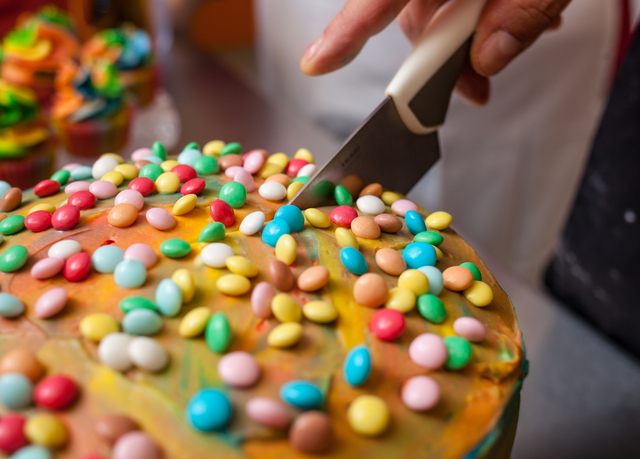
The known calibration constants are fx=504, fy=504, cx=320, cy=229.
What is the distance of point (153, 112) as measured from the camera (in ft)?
6.36

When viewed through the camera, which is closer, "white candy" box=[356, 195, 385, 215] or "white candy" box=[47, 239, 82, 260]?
"white candy" box=[47, 239, 82, 260]

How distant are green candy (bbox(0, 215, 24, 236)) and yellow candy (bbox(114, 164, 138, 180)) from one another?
143 millimetres

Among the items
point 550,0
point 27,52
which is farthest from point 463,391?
point 27,52

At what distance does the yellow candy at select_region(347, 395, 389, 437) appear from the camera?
0.45 m

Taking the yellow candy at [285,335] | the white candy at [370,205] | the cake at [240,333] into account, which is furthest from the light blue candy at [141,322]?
the white candy at [370,205]

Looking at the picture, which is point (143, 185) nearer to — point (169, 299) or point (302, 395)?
point (169, 299)

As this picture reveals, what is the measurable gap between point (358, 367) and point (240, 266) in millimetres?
163

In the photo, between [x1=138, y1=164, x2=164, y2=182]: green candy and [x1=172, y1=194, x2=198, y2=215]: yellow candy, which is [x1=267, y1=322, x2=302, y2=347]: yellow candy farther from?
[x1=138, y1=164, x2=164, y2=182]: green candy

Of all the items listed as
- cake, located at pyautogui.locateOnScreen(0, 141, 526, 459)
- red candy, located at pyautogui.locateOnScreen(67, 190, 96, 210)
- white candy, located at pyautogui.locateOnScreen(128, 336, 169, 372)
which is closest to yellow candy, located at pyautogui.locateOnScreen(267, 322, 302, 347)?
cake, located at pyautogui.locateOnScreen(0, 141, 526, 459)

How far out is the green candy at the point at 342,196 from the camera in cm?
69

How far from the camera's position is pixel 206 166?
721mm

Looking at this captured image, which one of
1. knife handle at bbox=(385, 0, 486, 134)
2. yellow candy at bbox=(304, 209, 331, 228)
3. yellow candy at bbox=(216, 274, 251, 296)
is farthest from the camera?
knife handle at bbox=(385, 0, 486, 134)

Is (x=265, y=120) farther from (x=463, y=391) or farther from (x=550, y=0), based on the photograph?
(x=463, y=391)

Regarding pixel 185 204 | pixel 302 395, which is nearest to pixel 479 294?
pixel 302 395
